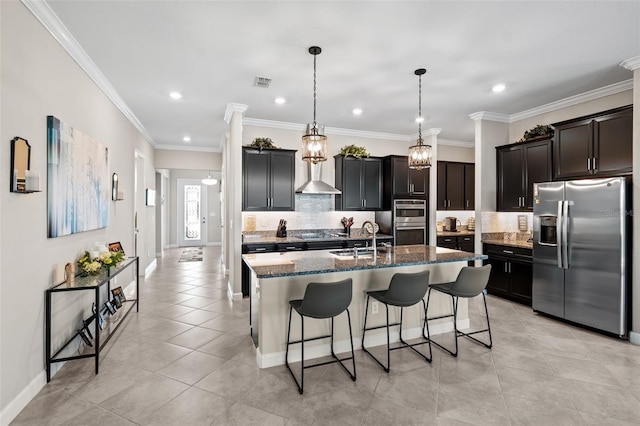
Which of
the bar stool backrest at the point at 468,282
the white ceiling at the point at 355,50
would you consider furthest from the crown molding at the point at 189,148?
the bar stool backrest at the point at 468,282

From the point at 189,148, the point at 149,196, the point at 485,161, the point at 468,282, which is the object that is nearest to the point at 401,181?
the point at 485,161

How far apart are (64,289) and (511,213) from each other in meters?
6.13

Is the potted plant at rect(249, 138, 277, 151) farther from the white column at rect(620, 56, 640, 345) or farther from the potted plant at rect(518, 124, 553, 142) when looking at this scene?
the white column at rect(620, 56, 640, 345)

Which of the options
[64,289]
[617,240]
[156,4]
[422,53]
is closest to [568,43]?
[422,53]

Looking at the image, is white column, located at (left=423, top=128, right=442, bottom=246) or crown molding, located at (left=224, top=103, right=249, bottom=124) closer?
crown molding, located at (left=224, top=103, right=249, bottom=124)

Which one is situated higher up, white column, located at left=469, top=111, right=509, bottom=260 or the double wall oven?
white column, located at left=469, top=111, right=509, bottom=260

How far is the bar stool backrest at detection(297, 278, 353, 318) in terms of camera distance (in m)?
2.53

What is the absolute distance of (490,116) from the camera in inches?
208

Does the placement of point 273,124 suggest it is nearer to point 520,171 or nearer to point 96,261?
point 96,261

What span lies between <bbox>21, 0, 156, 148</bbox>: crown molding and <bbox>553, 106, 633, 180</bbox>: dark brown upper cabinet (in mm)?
5516

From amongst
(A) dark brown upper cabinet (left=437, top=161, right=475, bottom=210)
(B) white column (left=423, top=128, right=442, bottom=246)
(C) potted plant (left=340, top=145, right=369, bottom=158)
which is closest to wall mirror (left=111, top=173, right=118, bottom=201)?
(C) potted plant (left=340, top=145, right=369, bottom=158)

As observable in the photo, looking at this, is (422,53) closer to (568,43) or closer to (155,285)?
(568,43)

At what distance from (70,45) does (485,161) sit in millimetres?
5538

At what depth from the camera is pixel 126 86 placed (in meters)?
4.01
